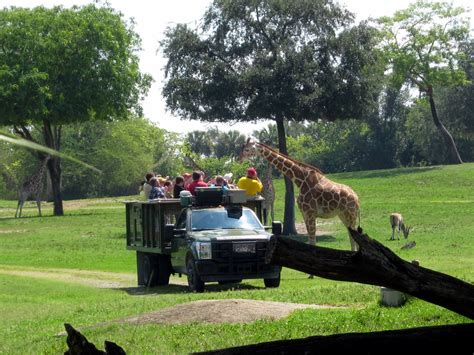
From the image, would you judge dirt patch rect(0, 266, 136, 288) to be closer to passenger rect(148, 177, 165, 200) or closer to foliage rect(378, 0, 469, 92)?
passenger rect(148, 177, 165, 200)

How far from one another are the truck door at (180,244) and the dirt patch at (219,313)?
5471 millimetres

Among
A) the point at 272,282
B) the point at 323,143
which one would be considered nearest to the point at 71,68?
the point at 272,282

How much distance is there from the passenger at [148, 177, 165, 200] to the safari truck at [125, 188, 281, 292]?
29cm

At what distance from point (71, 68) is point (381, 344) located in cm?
3788

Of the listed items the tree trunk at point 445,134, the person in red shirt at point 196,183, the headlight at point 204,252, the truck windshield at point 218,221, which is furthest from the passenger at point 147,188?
the tree trunk at point 445,134

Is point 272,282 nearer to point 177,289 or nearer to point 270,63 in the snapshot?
point 177,289

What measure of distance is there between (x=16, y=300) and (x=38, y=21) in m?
29.0

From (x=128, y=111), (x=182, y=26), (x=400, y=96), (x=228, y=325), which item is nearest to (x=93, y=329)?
(x=228, y=325)

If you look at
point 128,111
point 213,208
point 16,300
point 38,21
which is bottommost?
point 16,300

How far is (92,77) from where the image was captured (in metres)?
45.4

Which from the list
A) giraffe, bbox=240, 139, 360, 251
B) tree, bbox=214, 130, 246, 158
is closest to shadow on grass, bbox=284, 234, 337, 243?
giraffe, bbox=240, 139, 360, 251

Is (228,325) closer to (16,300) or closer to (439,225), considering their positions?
(16,300)

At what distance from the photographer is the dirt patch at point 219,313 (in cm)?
1284

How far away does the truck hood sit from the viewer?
61.7ft
